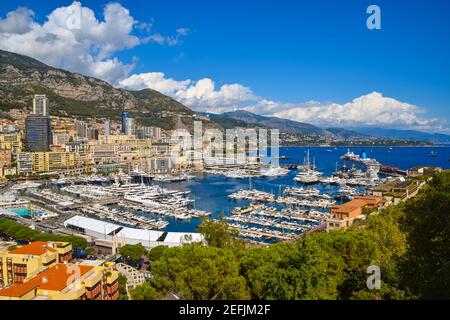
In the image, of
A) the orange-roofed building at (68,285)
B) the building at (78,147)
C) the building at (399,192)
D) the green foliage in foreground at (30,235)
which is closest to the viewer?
the orange-roofed building at (68,285)

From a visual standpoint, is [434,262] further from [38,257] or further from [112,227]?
[112,227]

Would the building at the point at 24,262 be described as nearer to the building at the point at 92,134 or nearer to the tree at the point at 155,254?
the tree at the point at 155,254

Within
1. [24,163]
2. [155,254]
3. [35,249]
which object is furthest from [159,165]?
[35,249]

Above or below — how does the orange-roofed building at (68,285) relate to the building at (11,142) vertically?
below

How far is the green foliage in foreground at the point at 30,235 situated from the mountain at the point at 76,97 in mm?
42504

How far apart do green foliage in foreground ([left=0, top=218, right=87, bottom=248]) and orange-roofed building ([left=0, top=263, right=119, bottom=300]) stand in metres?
4.52

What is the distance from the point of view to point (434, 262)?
15.2 feet

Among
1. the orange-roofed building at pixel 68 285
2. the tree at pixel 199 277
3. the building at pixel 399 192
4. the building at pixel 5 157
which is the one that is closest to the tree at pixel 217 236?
the orange-roofed building at pixel 68 285

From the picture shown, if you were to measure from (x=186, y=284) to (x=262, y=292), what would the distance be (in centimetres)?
94

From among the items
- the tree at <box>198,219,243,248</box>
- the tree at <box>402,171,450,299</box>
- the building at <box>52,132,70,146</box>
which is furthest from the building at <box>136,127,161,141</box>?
the tree at <box>402,171,450,299</box>

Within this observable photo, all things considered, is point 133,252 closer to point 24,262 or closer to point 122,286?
point 122,286

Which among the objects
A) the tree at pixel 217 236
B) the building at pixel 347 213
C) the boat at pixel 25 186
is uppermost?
the tree at pixel 217 236

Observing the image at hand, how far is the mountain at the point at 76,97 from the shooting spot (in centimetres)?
5660

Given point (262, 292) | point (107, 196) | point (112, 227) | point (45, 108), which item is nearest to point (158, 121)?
point (45, 108)
